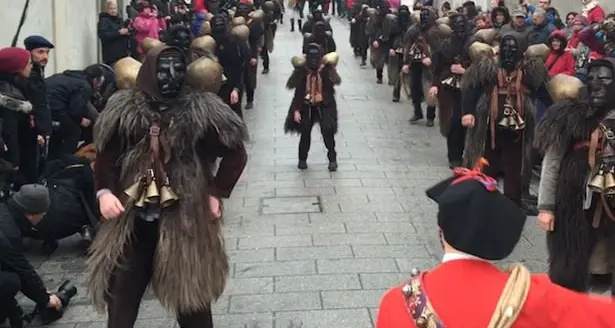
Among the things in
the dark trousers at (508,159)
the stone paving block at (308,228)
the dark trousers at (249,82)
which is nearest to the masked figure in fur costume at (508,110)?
the dark trousers at (508,159)

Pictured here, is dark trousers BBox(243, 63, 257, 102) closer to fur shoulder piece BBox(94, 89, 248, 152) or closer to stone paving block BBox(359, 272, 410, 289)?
stone paving block BBox(359, 272, 410, 289)

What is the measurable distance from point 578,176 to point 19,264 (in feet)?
11.3

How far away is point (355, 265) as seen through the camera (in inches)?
264

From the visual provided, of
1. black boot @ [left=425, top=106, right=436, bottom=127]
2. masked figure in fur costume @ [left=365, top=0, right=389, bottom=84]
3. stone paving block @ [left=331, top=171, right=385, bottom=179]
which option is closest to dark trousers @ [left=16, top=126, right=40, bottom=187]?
stone paving block @ [left=331, top=171, right=385, bottom=179]

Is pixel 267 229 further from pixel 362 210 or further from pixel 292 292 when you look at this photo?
pixel 292 292

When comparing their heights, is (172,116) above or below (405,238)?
above

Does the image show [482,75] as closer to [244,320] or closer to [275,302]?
[275,302]

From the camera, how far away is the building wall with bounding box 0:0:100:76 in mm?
11055

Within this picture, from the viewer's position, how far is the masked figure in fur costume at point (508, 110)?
24.6ft

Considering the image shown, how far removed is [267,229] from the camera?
788 centimetres

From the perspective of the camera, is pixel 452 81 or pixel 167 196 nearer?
pixel 167 196

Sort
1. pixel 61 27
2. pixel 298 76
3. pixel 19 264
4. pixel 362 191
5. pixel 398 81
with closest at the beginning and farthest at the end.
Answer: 1. pixel 19 264
2. pixel 362 191
3. pixel 298 76
4. pixel 61 27
5. pixel 398 81

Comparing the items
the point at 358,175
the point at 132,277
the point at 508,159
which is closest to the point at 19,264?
the point at 132,277

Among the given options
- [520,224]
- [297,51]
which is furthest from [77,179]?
[297,51]
